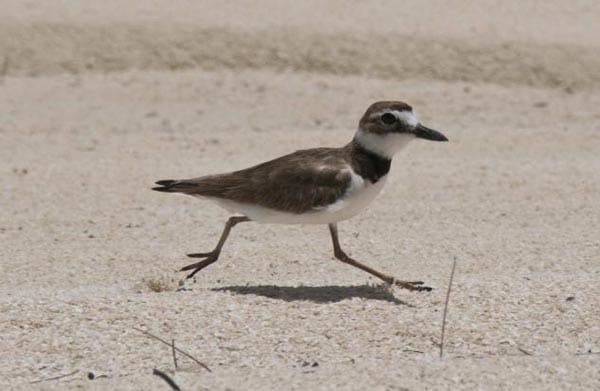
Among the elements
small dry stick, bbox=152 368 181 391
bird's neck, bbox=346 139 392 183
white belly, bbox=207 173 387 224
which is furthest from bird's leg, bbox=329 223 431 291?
small dry stick, bbox=152 368 181 391

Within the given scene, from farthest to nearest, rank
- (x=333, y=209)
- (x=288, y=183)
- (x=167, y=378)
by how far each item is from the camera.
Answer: (x=288, y=183), (x=333, y=209), (x=167, y=378)

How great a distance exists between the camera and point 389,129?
246 inches

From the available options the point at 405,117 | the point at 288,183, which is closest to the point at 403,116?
the point at 405,117

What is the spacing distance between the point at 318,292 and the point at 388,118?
99 centimetres

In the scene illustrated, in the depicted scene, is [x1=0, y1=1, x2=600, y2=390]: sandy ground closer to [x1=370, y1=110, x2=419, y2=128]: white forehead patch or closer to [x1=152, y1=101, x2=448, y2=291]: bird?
[x1=152, y1=101, x2=448, y2=291]: bird

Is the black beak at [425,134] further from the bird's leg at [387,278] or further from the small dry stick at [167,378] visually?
the small dry stick at [167,378]

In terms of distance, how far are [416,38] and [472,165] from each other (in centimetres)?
434

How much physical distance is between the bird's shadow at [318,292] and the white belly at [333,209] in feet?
1.24

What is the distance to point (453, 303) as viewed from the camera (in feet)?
19.7

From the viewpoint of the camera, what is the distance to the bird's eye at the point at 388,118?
6.22 metres

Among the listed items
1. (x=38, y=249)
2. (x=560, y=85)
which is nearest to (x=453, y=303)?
(x=38, y=249)

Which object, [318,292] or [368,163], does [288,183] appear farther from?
[318,292]

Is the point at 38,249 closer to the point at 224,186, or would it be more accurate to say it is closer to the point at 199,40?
the point at 224,186

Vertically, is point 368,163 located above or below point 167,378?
above
